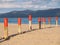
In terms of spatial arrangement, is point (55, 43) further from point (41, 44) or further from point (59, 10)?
point (59, 10)

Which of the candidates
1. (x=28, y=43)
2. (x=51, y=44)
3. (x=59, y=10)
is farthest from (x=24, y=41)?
(x=59, y=10)

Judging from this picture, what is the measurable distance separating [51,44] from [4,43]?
223 centimetres

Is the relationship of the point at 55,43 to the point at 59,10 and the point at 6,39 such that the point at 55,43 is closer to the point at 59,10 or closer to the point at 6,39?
the point at 6,39

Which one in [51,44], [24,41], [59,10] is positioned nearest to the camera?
[51,44]

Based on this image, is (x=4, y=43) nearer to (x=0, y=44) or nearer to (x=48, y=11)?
(x=0, y=44)

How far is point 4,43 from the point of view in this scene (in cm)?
1232

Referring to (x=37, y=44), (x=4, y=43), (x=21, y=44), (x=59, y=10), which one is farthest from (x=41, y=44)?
(x=59, y=10)

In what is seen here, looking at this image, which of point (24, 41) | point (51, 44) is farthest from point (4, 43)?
point (51, 44)

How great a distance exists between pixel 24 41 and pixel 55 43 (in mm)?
1637

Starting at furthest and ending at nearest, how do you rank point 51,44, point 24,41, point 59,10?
point 59,10 < point 24,41 < point 51,44

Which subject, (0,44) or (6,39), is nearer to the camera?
(0,44)

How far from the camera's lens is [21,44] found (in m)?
11.9

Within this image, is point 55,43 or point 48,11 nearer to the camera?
point 55,43

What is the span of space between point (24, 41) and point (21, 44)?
86 cm
